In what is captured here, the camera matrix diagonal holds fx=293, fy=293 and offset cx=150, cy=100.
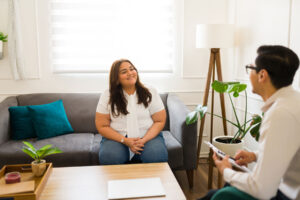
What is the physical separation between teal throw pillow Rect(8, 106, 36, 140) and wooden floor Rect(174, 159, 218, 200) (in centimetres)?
155

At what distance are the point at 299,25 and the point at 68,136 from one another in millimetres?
2244

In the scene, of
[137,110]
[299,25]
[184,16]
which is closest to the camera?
[299,25]

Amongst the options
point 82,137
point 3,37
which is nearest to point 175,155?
point 82,137

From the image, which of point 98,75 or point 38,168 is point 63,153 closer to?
point 38,168

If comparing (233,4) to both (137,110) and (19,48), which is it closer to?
(137,110)

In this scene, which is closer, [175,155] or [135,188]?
[135,188]

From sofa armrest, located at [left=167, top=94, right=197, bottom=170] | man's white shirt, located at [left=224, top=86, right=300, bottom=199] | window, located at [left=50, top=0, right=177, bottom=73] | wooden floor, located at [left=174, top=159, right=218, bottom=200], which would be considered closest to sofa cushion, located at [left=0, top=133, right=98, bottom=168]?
sofa armrest, located at [left=167, top=94, right=197, bottom=170]

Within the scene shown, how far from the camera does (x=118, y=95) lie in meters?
2.50

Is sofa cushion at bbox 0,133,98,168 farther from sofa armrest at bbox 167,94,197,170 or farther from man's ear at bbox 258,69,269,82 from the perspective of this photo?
man's ear at bbox 258,69,269,82

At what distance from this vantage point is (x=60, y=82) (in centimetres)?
338

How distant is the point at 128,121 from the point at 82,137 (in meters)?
0.66

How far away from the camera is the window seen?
330 cm

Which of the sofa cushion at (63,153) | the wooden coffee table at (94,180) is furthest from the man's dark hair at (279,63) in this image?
the sofa cushion at (63,153)

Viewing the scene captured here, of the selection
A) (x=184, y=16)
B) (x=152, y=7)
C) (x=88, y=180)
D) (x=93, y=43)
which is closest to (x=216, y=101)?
(x=184, y=16)
